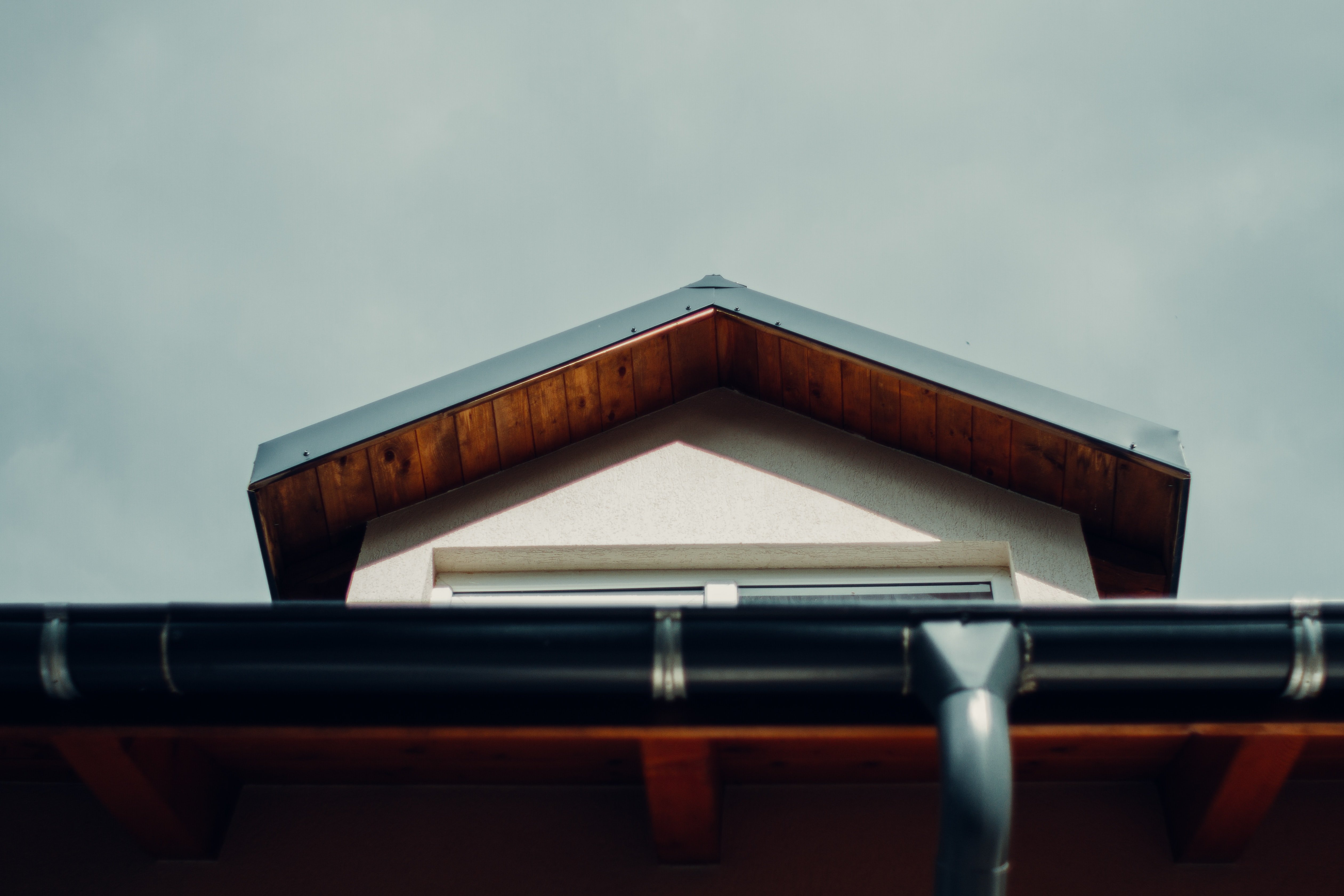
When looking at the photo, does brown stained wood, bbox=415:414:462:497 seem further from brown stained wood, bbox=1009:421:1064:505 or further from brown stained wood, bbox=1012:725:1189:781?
brown stained wood, bbox=1012:725:1189:781

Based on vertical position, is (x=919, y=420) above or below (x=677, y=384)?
below

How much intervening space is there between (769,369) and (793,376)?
0.42 feet

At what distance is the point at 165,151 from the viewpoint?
314 inches

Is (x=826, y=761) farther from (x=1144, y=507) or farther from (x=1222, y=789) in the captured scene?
(x=1144, y=507)

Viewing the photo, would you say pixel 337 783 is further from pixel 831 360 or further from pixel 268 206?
pixel 268 206

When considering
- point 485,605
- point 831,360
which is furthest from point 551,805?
point 831,360

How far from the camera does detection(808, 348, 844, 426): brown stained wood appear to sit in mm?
4402

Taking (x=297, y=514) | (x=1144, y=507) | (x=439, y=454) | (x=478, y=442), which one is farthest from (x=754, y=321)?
(x=297, y=514)

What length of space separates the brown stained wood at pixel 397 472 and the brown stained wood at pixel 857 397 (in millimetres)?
1908

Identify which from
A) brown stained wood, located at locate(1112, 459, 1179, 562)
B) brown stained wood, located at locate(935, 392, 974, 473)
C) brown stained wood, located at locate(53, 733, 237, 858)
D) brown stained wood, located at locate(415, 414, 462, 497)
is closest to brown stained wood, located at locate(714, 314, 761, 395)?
brown stained wood, located at locate(935, 392, 974, 473)

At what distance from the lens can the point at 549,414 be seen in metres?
4.40

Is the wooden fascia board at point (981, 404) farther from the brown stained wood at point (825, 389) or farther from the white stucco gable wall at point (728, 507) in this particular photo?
the white stucco gable wall at point (728, 507)

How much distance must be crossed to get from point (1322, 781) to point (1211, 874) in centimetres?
38

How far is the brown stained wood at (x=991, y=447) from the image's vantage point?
4082 millimetres
